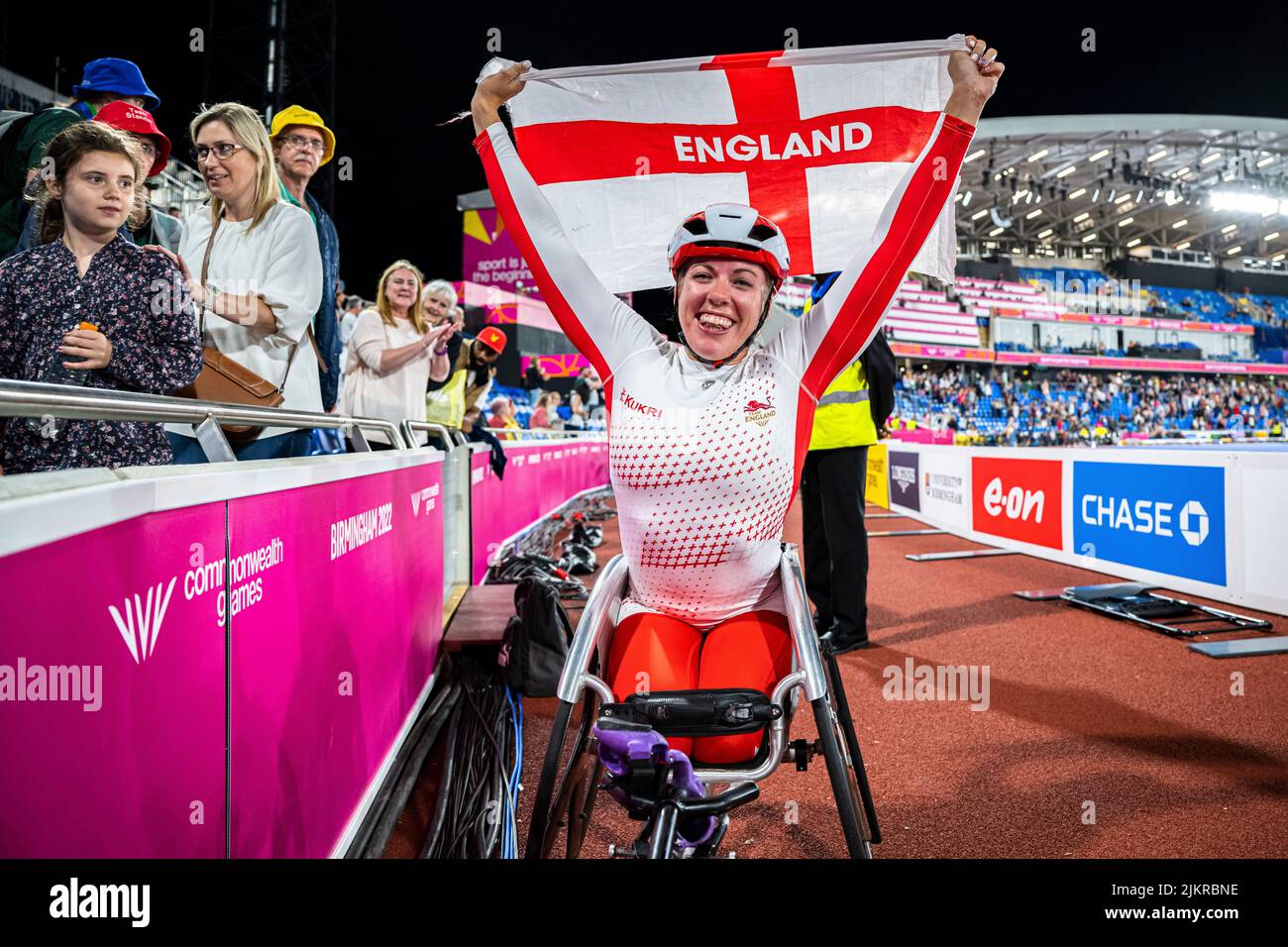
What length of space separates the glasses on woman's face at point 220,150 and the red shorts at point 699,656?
200 centimetres

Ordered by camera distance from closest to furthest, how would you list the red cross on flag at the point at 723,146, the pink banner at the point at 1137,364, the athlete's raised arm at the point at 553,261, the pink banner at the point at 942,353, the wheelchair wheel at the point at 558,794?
the wheelchair wheel at the point at 558,794
the athlete's raised arm at the point at 553,261
the red cross on flag at the point at 723,146
the pink banner at the point at 942,353
the pink banner at the point at 1137,364

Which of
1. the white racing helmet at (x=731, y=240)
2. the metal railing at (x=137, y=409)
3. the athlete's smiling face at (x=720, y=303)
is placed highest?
the white racing helmet at (x=731, y=240)

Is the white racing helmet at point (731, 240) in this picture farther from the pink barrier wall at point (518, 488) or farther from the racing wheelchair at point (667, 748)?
the pink barrier wall at point (518, 488)

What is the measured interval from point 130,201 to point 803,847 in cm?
254

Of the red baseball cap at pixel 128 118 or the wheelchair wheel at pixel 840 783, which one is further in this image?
the red baseball cap at pixel 128 118

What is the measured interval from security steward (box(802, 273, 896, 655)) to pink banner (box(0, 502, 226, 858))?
328cm

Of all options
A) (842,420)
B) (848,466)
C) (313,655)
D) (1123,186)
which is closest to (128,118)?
(313,655)

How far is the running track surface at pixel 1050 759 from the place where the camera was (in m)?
2.28

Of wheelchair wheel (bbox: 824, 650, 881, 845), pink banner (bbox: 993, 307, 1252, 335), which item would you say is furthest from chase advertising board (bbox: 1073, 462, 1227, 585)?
pink banner (bbox: 993, 307, 1252, 335)

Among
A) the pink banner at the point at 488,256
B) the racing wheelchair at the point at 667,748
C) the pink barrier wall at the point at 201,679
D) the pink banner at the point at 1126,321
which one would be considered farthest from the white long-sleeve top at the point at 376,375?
the pink banner at the point at 1126,321

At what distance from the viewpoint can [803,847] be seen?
2266mm

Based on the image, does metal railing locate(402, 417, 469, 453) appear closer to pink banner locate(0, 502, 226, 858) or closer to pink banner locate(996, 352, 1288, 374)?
pink banner locate(0, 502, 226, 858)
